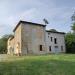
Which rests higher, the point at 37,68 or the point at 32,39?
the point at 32,39

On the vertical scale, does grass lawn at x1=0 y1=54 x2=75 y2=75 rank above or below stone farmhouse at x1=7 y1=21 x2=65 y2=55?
below

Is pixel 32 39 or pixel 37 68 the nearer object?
pixel 37 68

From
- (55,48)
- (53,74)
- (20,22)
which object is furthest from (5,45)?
(53,74)

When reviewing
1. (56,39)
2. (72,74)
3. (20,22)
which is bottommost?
(72,74)

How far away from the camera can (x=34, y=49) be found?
44.5 m

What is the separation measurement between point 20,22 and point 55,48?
14292 millimetres

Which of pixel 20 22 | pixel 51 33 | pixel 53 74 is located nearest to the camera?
pixel 53 74

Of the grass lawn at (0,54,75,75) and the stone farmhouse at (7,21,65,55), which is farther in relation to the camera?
the stone farmhouse at (7,21,65,55)

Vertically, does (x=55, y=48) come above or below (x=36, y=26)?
below

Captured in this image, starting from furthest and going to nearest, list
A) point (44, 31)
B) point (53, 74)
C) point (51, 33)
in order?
point (51, 33) < point (44, 31) < point (53, 74)

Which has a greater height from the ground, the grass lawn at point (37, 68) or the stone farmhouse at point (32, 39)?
the stone farmhouse at point (32, 39)

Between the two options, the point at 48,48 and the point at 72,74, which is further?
the point at 48,48

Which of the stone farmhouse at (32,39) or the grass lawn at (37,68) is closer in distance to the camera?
the grass lawn at (37,68)

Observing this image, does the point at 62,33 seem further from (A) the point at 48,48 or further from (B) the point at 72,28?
(A) the point at 48,48
